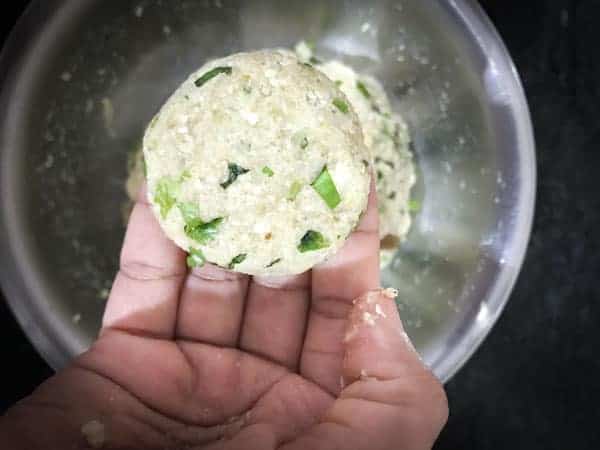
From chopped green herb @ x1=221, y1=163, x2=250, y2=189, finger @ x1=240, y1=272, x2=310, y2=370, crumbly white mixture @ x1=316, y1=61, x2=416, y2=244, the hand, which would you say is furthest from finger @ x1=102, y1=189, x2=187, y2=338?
crumbly white mixture @ x1=316, y1=61, x2=416, y2=244

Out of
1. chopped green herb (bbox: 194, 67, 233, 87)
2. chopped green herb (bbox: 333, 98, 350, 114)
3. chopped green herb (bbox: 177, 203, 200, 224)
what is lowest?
chopped green herb (bbox: 177, 203, 200, 224)

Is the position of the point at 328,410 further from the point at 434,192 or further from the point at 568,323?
the point at 568,323

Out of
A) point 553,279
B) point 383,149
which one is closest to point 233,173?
point 383,149

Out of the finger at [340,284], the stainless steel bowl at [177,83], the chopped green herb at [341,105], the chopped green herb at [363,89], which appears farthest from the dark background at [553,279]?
the chopped green herb at [341,105]

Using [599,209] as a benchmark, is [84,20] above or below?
above

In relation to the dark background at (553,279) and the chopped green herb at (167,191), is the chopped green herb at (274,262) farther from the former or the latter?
the dark background at (553,279)

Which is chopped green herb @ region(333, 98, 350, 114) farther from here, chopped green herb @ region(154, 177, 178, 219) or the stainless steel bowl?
the stainless steel bowl

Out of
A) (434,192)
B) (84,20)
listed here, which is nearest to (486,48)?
(434,192)
